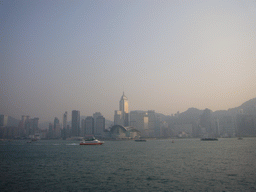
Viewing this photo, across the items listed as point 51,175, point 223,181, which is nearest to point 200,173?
point 223,181

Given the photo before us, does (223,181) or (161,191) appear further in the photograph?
(223,181)

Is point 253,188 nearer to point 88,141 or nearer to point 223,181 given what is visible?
point 223,181

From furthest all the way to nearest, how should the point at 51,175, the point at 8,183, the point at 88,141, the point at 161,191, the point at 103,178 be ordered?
the point at 88,141, the point at 51,175, the point at 103,178, the point at 8,183, the point at 161,191

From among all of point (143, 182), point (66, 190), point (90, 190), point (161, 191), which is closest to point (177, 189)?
point (161, 191)

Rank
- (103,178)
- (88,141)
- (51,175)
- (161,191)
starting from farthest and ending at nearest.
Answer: (88,141) < (51,175) < (103,178) < (161,191)

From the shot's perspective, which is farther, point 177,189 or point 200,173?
point 200,173

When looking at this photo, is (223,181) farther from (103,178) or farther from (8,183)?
(8,183)

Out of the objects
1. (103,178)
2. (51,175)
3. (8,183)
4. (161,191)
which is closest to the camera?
(161,191)

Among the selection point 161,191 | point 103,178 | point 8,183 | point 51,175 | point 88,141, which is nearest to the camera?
point 161,191

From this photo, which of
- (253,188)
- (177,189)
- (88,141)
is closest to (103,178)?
(177,189)
